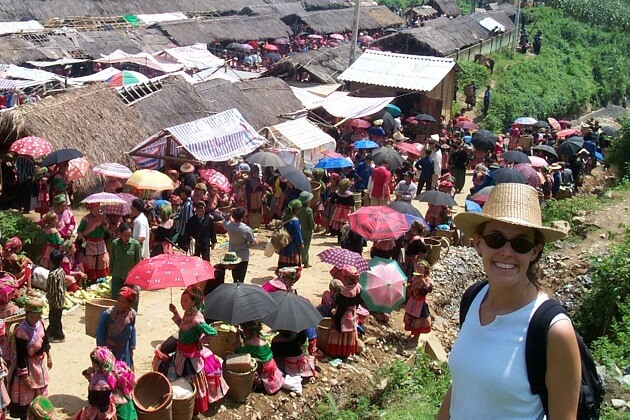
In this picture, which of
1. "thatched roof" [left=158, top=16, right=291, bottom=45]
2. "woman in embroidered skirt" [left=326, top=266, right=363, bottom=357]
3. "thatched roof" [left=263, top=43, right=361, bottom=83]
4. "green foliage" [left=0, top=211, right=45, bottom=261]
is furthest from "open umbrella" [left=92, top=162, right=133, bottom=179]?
"thatched roof" [left=158, top=16, right=291, bottom=45]

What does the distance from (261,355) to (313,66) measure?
19804 millimetres

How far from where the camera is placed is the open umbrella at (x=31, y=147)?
13.6m

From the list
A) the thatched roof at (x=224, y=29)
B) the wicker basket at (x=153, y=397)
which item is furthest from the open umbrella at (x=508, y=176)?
the thatched roof at (x=224, y=29)

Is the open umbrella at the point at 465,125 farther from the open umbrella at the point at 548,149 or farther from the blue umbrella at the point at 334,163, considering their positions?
the blue umbrella at the point at 334,163

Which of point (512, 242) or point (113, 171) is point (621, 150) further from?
point (512, 242)

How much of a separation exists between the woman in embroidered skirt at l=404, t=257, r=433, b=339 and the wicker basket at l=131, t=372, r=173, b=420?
3652mm

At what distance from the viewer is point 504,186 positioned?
343 cm

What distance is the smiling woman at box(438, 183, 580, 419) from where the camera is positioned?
9.69ft

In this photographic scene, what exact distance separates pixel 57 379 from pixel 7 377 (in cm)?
Result: 106

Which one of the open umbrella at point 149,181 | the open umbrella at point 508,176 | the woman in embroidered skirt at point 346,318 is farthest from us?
the open umbrella at point 508,176

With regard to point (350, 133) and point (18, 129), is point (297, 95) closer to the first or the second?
point (350, 133)

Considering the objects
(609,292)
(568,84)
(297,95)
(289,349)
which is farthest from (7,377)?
(568,84)

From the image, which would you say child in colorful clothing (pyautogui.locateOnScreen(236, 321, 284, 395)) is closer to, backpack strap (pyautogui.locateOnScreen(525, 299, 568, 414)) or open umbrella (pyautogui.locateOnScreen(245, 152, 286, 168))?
backpack strap (pyautogui.locateOnScreen(525, 299, 568, 414))

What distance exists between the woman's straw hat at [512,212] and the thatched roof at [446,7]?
53652 millimetres
